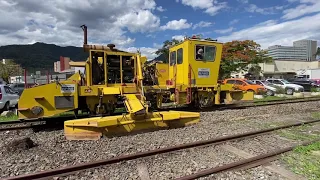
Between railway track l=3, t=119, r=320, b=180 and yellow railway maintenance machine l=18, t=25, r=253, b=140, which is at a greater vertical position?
yellow railway maintenance machine l=18, t=25, r=253, b=140

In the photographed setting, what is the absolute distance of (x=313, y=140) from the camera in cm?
670

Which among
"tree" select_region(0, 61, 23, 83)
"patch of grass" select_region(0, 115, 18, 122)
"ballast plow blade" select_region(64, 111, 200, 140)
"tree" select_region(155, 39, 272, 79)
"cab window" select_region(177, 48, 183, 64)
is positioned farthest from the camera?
"tree" select_region(0, 61, 23, 83)

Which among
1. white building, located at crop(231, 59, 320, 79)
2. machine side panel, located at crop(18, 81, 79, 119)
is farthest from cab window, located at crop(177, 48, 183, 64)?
white building, located at crop(231, 59, 320, 79)

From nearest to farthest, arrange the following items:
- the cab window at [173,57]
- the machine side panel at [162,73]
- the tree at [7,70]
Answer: the machine side panel at [162,73] < the cab window at [173,57] < the tree at [7,70]

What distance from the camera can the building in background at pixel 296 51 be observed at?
99.1m

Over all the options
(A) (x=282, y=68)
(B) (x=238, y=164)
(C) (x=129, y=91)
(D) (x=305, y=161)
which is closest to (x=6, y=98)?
(C) (x=129, y=91)

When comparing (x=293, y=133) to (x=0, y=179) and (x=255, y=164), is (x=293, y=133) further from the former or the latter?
Answer: (x=0, y=179)

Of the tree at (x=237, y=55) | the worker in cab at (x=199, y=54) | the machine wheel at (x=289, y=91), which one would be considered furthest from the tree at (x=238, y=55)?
the worker in cab at (x=199, y=54)

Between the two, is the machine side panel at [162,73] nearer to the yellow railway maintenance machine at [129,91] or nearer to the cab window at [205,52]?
the yellow railway maintenance machine at [129,91]

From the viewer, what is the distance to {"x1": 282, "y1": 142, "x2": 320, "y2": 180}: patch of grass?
184 inches

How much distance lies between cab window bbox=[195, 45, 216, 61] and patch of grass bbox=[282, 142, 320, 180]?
6234mm

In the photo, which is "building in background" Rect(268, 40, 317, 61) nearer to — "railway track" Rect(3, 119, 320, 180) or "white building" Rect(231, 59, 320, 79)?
"white building" Rect(231, 59, 320, 79)

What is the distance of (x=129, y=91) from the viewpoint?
9.43 metres

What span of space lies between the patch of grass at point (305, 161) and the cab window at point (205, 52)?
6.23 metres
